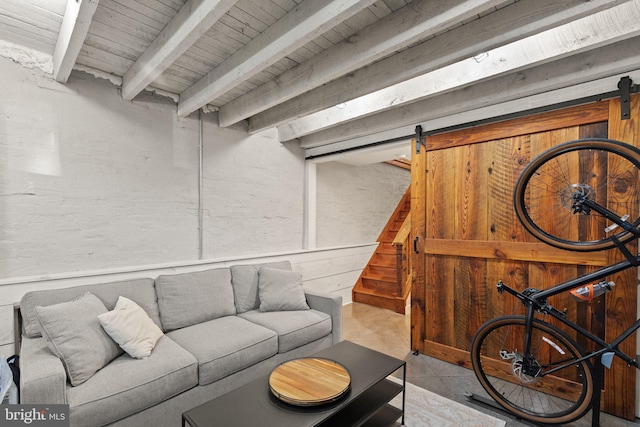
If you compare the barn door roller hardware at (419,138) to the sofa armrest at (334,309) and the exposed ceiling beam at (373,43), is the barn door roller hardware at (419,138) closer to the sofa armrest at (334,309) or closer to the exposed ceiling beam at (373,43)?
the exposed ceiling beam at (373,43)

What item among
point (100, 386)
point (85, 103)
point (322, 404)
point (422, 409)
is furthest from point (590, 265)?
point (85, 103)

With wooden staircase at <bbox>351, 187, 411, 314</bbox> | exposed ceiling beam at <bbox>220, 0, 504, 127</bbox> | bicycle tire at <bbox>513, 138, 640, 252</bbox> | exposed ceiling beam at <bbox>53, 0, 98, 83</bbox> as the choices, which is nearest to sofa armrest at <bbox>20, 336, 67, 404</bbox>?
exposed ceiling beam at <bbox>53, 0, 98, 83</bbox>

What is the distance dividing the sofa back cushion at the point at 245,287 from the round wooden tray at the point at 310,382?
1.21m

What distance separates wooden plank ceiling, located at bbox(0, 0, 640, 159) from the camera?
1608 millimetres

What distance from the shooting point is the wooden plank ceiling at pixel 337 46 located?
5.28 feet

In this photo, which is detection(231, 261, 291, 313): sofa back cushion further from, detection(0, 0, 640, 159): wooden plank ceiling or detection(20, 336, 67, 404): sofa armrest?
detection(0, 0, 640, 159): wooden plank ceiling

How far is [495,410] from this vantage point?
2205 mm

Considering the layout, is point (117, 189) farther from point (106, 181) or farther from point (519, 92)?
point (519, 92)

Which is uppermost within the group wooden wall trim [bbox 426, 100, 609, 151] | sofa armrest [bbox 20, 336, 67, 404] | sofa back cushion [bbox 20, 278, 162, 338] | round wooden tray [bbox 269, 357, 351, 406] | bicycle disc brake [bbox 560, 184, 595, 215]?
wooden wall trim [bbox 426, 100, 609, 151]

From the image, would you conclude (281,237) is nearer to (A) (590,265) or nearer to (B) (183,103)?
(B) (183,103)

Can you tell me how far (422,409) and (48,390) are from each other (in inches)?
86.1

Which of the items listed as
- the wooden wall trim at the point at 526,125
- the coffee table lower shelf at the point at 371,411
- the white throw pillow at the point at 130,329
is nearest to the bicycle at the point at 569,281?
the wooden wall trim at the point at 526,125

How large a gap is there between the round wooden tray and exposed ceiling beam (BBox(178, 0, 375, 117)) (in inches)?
72.0

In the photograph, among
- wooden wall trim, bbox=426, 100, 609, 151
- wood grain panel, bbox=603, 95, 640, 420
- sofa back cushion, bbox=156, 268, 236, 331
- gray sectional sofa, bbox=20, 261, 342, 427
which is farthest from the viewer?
sofa back cushion, bbox=156, 268, 236, 331
